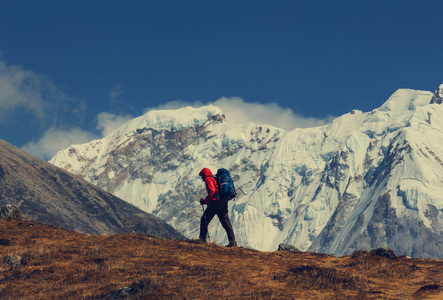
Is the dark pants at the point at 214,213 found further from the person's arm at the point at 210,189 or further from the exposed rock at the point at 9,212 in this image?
the exposed rock at the point at 9,212

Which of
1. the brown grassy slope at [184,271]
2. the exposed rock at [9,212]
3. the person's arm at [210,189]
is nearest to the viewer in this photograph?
the brown grassy slope at [184,271]

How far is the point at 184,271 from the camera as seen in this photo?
25.5 meters

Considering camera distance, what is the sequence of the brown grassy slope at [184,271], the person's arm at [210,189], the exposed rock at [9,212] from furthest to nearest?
the exposed rock at [9,212], the person's arm at [210,189], the brown grassy slope at [184,271]

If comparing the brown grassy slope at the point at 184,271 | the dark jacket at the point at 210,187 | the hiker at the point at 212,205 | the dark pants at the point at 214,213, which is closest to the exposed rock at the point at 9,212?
the brown grassy slope at the point at 184,271

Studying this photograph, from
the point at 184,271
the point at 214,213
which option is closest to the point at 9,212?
the point at 214,213

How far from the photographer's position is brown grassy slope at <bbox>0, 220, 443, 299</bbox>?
22359mm

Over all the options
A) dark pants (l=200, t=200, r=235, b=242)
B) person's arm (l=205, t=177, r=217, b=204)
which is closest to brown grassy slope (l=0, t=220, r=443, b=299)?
dark pants (l=200, t=200, r=235, b=242)

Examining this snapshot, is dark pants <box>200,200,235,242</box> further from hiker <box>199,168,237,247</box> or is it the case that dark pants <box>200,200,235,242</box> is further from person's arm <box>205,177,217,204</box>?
person's arm <box>205,177,217,204</box>

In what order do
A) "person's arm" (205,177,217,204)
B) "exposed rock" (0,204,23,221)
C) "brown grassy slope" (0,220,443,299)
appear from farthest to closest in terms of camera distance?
"exposed rock" (0,204,23,221) < "person's arm" (205,177,217,204) < "brown grassy slope" (0,220,443,299)

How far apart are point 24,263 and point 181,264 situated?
6.40 meters

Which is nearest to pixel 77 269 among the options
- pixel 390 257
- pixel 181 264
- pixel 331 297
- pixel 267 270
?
pixel 181 264

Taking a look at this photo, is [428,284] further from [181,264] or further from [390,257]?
[181,264]

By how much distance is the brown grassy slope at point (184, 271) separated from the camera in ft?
73.4

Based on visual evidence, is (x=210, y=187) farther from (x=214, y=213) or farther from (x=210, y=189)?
(x=214, y=213)
